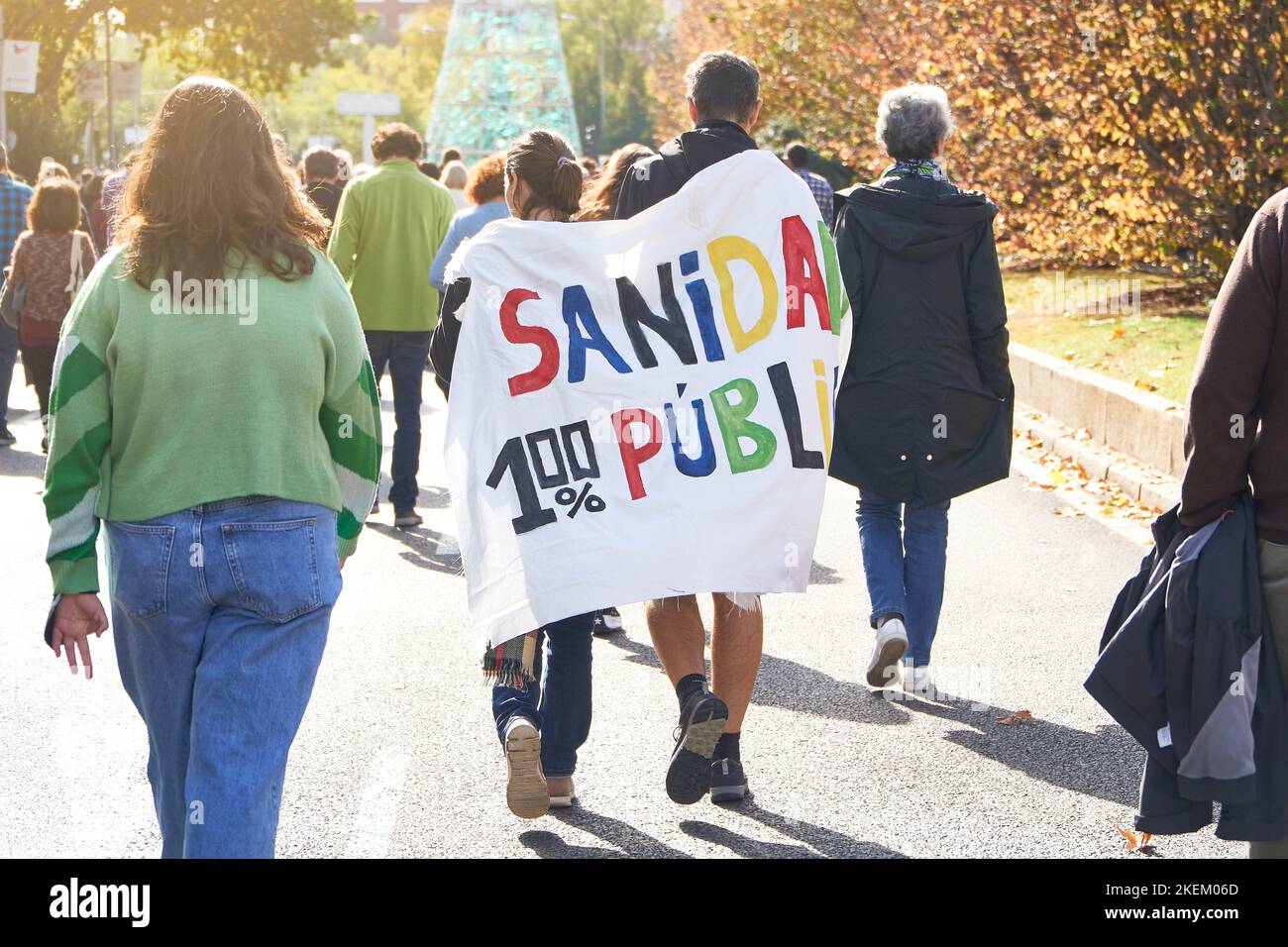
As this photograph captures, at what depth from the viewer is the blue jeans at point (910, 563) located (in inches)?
256

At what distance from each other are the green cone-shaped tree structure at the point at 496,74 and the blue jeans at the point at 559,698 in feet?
160

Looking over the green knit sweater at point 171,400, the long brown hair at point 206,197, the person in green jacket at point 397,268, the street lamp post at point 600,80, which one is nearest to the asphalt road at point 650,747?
the person in green jacket at point 397,268

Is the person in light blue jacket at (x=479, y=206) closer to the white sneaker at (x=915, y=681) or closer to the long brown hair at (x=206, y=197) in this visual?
the white sneaker at (x=915, y=681)

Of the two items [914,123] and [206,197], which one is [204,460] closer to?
[206,197]

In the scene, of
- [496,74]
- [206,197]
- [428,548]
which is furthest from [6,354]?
[496,74]

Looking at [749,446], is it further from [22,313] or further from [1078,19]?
[1078,19]

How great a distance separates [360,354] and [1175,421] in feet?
25.9

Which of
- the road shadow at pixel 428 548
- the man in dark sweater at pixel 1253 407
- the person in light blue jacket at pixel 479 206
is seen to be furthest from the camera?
the road shadow at pixel 428 548

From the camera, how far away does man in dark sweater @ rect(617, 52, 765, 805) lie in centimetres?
523

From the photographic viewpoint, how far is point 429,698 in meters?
6.52

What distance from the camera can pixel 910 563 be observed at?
6543mm

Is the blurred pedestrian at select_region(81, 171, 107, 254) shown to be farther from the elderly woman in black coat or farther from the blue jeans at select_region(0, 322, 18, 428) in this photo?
the elderly woman in black coat

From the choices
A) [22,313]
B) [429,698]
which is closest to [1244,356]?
[429,698]

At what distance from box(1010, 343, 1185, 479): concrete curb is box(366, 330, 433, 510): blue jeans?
4299mm
